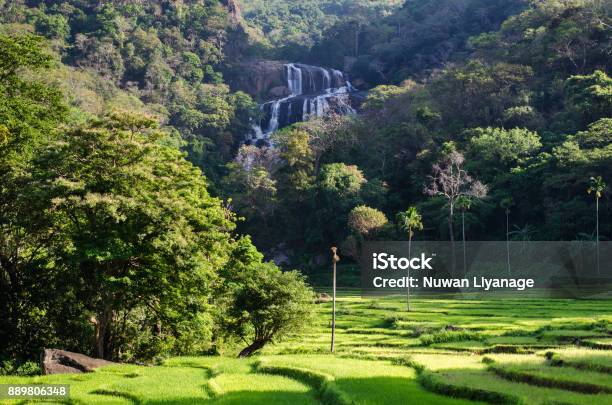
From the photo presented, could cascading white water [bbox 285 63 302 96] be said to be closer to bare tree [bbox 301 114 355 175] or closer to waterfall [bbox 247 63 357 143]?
waterfall [bbox 247 63 357 143]

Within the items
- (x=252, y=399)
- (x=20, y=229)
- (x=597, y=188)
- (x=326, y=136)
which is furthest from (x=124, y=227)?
(x=326, y=136)

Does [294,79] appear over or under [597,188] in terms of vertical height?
over

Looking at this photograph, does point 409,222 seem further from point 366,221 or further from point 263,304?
point 263,304

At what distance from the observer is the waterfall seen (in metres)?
105

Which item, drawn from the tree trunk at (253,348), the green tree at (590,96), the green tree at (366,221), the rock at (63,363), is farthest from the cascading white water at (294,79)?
the rock at (63,363)

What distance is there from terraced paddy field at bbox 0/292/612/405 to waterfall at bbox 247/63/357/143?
65536 mm

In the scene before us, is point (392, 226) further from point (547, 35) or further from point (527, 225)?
point (547, 35)

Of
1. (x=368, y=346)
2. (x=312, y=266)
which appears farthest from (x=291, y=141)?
(x=368, y=346)

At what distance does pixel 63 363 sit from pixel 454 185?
152 ft

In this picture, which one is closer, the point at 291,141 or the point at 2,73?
the point at 2,73

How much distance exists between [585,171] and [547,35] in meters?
30.3

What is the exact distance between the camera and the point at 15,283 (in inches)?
1099

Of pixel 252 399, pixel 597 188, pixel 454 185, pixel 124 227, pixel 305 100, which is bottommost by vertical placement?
pixel 252 399

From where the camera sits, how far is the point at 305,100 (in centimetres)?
10625
